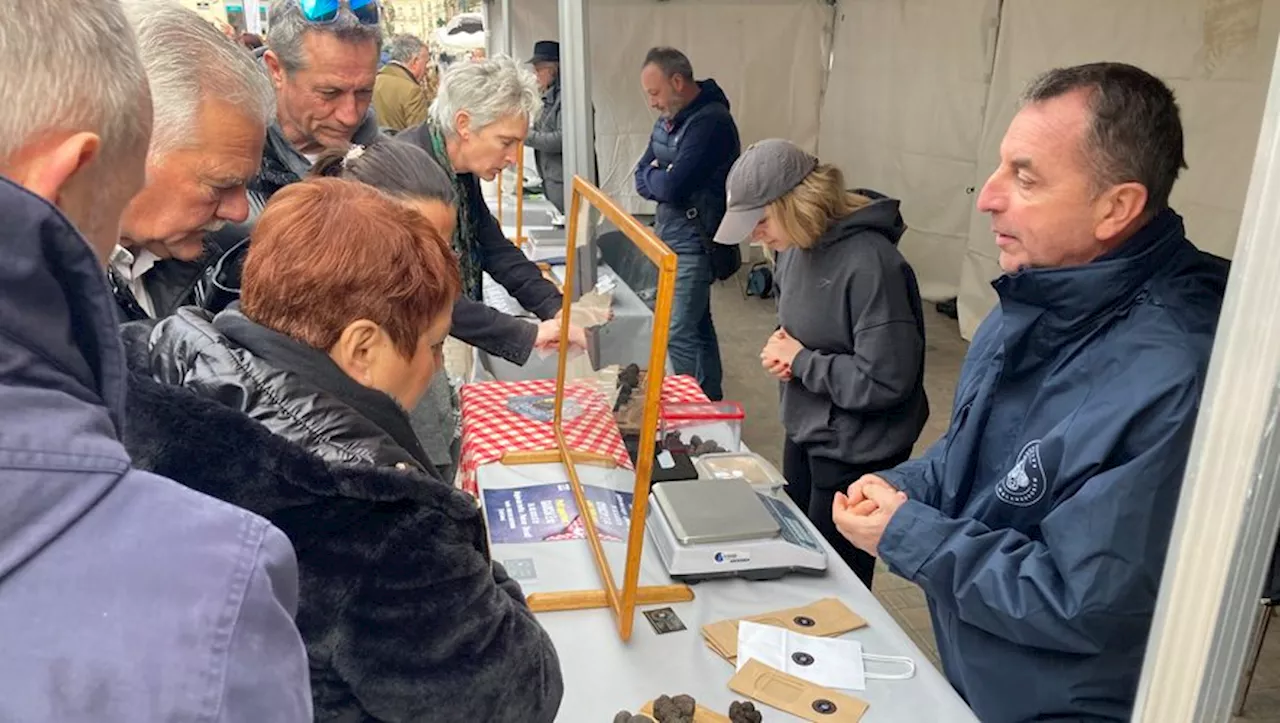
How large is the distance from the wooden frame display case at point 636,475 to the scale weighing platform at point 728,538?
0.06 metres

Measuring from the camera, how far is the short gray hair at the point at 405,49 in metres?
6.62

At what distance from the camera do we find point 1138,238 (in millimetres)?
1235

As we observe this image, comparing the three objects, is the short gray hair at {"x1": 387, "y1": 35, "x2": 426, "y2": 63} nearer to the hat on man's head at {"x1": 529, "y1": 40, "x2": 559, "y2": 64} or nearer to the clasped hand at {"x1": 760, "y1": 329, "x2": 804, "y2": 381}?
the hat on man's head at {"x1": 529, "y1": 40, "x2": 559, "y2": 64}

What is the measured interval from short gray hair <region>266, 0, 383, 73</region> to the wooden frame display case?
60 cm

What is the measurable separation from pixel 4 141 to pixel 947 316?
20.2 feet

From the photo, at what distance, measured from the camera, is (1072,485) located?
1190 mm

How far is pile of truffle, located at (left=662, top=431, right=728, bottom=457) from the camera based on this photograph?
2.06 metres

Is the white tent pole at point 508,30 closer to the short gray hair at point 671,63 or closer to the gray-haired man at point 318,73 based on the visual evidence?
the short gray hair at point 671,63

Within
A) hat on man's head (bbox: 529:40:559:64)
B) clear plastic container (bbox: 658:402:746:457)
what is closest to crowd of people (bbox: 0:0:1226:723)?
clear plastic container (bbox: 658:402:746:457)

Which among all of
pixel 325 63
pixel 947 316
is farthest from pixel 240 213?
pixel 947 316

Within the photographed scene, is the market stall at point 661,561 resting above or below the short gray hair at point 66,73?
below

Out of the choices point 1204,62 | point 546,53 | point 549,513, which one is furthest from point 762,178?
point 546,53

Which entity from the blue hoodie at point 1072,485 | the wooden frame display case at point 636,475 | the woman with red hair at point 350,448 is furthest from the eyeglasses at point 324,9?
the blue hoodie at point 1072,485

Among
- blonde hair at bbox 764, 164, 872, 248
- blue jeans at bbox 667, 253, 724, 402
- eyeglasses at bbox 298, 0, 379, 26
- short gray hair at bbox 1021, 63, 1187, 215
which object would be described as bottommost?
blue jeans at bbox 667, 253, 724, 402
